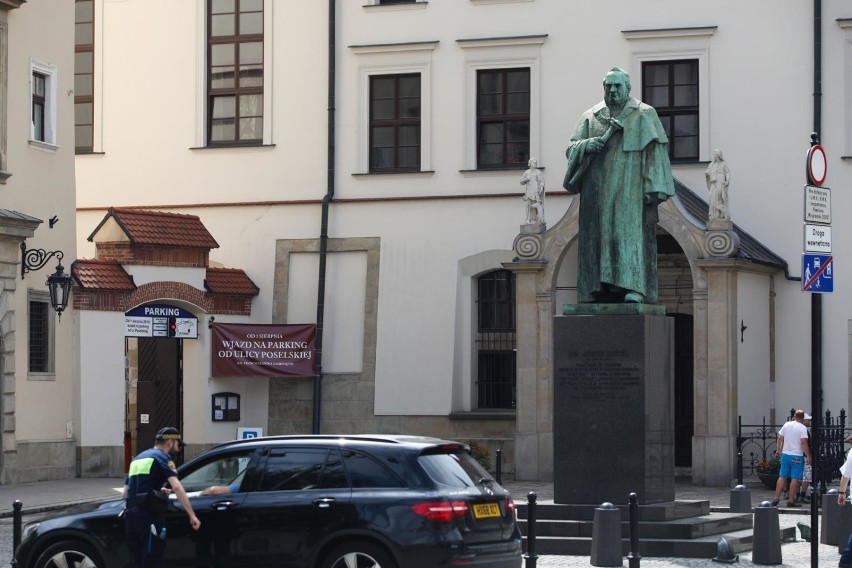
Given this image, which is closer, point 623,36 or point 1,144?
point 1,144

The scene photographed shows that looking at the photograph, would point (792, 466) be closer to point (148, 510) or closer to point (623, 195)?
point (623, 195)

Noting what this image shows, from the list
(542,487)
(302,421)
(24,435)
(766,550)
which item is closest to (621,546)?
(766,550)

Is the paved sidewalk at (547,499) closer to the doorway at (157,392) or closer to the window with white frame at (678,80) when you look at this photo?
the doorway at (157,392)

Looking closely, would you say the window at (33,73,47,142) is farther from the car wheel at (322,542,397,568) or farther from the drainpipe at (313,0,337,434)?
the car wheel at (322,542,397,568)

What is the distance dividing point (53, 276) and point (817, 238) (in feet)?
51.3

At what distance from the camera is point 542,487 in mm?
29172

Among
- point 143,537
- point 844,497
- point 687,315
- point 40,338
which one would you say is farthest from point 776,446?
point 143,537

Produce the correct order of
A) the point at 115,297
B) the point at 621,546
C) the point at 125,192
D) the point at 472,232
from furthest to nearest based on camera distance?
the point at 125,192 < the point at 472,232 < the point at 115,297 < the point at 621,546

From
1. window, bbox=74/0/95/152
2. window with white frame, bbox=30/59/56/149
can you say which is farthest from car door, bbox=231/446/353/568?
window, bbox=74/0/95/152

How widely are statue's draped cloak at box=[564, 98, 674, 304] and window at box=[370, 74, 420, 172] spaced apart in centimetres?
1480

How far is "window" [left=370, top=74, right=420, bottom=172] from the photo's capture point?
34.4 meters

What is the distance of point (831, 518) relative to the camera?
66.6 ft

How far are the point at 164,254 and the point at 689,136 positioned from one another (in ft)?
32.8

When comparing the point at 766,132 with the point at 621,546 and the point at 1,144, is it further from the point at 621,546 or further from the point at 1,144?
the point at 621,546
